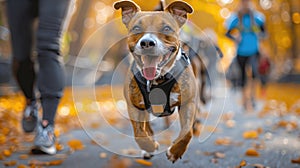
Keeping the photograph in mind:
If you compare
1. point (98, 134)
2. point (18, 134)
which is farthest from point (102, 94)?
point (18, 134)

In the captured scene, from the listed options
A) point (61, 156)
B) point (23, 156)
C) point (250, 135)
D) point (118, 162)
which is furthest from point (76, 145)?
point (250, 135)

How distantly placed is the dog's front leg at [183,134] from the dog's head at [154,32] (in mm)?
357

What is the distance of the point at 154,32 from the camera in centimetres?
200

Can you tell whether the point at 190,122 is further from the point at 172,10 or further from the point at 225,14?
the point at 225,14

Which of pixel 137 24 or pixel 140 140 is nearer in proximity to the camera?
pixel 137 24

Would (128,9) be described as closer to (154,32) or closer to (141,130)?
(154,32)

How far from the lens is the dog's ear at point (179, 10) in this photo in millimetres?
2045

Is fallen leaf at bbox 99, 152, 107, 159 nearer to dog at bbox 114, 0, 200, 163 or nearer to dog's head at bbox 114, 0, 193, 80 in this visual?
dog at bbox 114, 0, 200, 163

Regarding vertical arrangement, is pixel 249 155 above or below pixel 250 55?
below

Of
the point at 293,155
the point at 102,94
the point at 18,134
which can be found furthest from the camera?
the point at 18,134

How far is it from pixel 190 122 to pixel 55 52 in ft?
5.03

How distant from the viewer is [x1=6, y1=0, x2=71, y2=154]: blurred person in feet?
10.9

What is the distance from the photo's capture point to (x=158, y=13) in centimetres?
205

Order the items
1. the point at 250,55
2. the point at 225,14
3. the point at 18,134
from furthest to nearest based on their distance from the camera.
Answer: the point at 225,14 → the point at 250,55 → the point at 18,134
